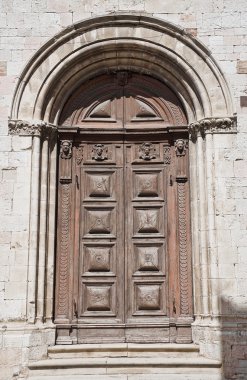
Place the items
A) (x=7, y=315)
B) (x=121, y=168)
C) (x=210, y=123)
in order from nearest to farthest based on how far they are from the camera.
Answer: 1. (x=7, y=315)
2. (x=210, y=123)
3. (x=121, y=168)

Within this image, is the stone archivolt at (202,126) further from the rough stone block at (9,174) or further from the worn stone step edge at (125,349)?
the worn stone step edge at (125,349)

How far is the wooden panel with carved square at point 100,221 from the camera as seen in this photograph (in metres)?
7.19

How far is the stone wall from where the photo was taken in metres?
6.40

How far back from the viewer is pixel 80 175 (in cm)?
736

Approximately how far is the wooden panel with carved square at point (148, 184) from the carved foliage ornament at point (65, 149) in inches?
38.5

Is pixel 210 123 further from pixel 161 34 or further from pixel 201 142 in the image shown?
pixel 161 34

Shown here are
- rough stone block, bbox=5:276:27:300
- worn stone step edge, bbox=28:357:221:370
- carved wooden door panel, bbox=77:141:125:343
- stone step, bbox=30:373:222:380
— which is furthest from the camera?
carved wooden door panel, bbox=77:141:125:343

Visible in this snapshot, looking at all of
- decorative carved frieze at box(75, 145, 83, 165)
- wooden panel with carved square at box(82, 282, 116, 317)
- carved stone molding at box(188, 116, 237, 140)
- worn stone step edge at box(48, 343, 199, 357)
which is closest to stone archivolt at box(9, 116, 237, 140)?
carved stone molding at box(188, 116, 237, 140)

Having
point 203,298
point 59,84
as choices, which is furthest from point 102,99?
point 203,298

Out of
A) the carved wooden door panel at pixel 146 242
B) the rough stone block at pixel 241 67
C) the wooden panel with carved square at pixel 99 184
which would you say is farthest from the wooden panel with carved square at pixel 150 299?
the rough stone block at pixel 241 67

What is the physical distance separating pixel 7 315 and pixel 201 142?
346 cm

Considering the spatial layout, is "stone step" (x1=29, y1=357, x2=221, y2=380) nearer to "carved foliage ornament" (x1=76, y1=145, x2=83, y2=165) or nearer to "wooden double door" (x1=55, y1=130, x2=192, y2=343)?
"wooden double door" (x1=55, y1=130, x2=192, y2=343)

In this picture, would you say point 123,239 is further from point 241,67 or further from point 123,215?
point 241,67

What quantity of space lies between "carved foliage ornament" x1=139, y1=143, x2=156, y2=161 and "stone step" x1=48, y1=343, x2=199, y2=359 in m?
2.61
